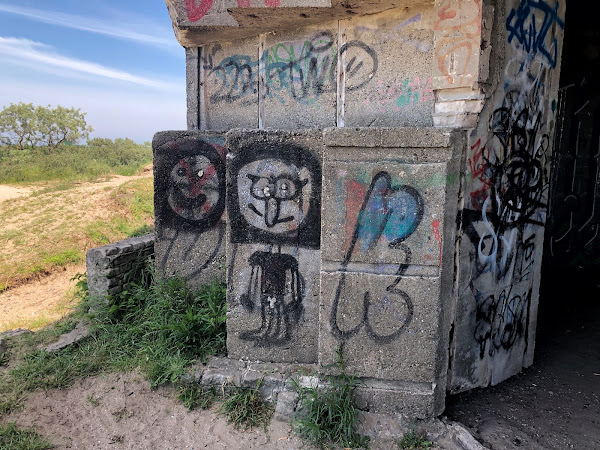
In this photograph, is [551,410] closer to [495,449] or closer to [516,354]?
[516,354]

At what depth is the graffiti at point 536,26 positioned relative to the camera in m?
3.21

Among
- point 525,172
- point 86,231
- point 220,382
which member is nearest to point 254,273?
point 220,382

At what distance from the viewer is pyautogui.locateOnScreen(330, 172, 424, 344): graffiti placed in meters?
2.82

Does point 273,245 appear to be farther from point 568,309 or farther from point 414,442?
point 568,309

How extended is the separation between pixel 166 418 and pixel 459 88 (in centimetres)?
326

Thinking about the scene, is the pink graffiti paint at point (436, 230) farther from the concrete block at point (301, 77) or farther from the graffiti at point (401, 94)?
the concrete block at point (301, 77)

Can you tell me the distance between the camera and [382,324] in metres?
2.94

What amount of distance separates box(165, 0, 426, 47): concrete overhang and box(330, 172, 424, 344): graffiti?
169 centimetres

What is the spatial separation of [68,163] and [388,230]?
61.8 ft

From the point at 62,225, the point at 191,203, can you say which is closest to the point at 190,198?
the point at 191,203

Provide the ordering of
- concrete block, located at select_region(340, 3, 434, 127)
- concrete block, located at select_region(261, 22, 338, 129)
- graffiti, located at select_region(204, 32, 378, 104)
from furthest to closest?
concrete block, located at select_region(261, 22, 338, 129) < graffiti, located at select_region(204, 32, 378, 104) < concrete block, located at select_region(340, 3, 434, 127)

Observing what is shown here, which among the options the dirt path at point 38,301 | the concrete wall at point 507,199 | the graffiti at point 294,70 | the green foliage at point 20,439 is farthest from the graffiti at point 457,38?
the dirt path at point 38,301

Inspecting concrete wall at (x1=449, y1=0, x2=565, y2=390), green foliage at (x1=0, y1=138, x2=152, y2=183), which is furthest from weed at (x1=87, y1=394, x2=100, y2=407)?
green foliage at (x1=0, y1=138, x2=152, y2=183)

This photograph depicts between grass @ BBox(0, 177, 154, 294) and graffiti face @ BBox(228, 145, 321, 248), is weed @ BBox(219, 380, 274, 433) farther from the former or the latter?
grass @ BBox(0, 177, 154, 294)
